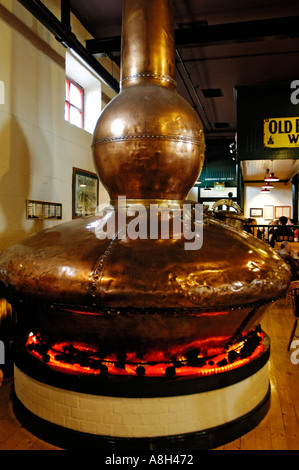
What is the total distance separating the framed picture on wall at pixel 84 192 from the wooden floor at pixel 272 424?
2540 millimetres

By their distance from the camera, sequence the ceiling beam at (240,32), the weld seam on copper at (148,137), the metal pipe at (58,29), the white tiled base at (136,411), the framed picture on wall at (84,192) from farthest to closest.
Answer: the framed picture on wall at (84,192) < the ceiling beam at (240,32) < the metal pipe at (58,29) < the weld seam on copper at (148,137) < the white tiled base at (136,411)

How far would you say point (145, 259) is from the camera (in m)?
2.00

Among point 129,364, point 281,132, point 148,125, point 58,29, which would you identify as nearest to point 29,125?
point 58,29

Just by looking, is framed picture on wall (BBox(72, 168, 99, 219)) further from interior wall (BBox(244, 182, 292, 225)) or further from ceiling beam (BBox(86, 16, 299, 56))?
interior wall (BBox(244, 182, 292, 225))

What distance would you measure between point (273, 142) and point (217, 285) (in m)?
5.67

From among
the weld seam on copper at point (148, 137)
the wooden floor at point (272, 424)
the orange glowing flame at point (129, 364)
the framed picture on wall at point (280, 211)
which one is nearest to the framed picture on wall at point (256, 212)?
the framed picture on wall at point (280, 211)

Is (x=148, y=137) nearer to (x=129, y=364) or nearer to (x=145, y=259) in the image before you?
(x=145, y=259)

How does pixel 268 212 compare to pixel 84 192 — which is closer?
pixel 84 192

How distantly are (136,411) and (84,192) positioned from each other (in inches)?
141

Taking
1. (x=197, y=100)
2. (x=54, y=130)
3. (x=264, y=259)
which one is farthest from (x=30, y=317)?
(x=197, y=100)

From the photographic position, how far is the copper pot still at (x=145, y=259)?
193 centimetres

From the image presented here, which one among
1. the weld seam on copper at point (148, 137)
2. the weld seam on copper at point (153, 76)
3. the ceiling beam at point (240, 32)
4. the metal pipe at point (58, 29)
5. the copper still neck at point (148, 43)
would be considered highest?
the ceiling beam at point (240, 32)

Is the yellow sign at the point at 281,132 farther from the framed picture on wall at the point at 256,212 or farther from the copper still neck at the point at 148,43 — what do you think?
the framed picture on wall at the point at 256,212

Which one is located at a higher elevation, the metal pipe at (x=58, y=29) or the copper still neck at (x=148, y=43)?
the metal pipe at (x=58, y=29)
